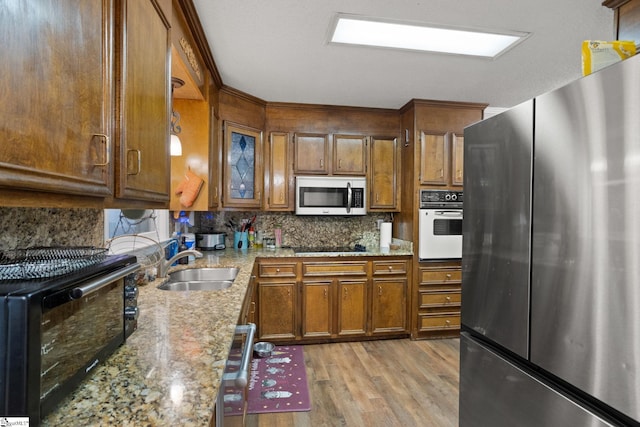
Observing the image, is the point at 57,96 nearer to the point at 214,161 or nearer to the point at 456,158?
the point at 214,161

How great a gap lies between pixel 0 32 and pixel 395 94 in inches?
118

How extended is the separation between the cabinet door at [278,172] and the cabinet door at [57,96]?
249 centimetres

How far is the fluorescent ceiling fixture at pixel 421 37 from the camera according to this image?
6.30ft

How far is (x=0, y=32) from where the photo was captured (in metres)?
0.52

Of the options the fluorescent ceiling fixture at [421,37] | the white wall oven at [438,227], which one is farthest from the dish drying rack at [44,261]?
the white wall oven at [438,227]

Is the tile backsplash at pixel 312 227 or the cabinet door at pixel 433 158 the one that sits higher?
the cabinet door at pixel 433 158

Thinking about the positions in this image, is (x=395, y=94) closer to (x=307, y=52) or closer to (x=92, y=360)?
(x=307, y=52)

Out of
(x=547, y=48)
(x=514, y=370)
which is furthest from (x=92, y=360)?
(x=547, y=48)

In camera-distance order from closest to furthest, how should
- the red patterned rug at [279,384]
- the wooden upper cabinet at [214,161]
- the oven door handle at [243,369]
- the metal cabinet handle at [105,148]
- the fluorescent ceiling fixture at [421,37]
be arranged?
the metal cabinet handle at [105,148], the oven door handle at [243,369], the fluorescent ceiling fixture at [421,37], the red patterned rug at [279,384], the wooden upper cabinet at [214,161]

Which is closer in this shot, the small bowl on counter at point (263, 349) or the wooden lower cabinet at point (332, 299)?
the small bowl on counter at point (263, 349)

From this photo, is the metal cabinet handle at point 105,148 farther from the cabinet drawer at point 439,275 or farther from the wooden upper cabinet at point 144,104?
the cabinet drawer at point 439,275

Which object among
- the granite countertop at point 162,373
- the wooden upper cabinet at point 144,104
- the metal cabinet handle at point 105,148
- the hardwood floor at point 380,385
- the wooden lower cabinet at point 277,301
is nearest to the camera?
the granite countertop at point 162,373

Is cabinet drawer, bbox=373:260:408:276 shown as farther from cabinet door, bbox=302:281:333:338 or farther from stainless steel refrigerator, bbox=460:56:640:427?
stainless steel refrigerator, bbox=460:56:640:427

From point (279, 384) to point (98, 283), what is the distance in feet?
6.57
